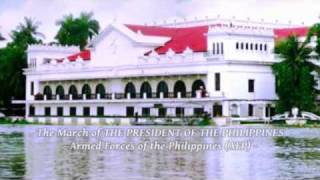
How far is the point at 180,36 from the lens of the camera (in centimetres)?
10006

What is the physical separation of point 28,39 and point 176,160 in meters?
93.0

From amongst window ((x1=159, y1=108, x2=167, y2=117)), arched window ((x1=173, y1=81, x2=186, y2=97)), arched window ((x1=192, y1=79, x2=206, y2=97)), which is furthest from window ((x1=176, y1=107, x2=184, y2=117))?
arched window ((x1=173, y1=81, x2=186, y2=97))

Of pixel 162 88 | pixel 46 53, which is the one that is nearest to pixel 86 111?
pixel 162 88

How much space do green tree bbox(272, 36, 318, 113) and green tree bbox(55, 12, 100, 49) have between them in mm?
45913

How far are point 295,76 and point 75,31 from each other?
50.2 m

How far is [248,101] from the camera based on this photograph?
89562mm

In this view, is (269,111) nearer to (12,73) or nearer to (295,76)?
(295,76)

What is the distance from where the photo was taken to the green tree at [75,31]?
422 ft

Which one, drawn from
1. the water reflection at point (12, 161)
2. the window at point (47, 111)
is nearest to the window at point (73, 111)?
the window at point (47, 111)

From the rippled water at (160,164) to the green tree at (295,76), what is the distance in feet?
134

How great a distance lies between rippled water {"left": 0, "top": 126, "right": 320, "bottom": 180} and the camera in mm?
29250

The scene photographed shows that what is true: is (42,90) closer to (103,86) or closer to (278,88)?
(103,86)

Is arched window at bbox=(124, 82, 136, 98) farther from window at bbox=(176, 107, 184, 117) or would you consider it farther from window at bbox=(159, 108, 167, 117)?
window at bbox=(176, 107, 184, 117)

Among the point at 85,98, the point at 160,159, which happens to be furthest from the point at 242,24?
the point at 160,159
